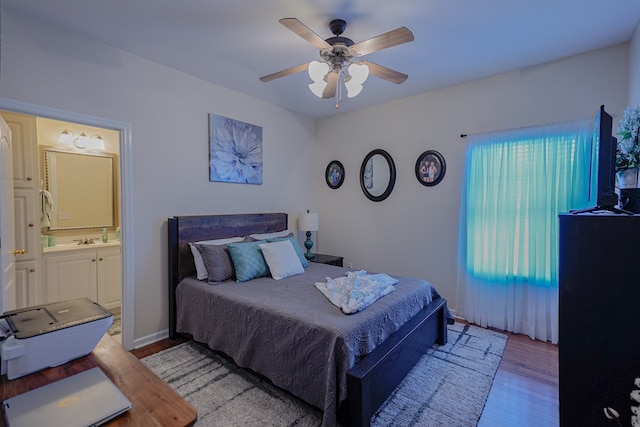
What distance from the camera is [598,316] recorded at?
3.85 feet

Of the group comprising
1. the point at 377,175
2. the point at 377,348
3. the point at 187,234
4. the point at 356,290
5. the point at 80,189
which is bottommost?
the point at 377,348

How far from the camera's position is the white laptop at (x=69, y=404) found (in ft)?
2.45

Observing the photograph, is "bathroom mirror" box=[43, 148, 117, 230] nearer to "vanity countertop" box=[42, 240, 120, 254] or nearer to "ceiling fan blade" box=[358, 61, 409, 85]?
"vanity countertop" box=[42, 240, 120, 254]

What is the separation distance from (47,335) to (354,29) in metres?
2.54

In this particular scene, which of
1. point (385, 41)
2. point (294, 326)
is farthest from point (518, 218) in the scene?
point (294, 326)

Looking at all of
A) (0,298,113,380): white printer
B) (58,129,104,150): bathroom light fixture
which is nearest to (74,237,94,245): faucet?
(58,129,104,150): bathroom light fixture

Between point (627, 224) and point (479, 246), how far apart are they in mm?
2194

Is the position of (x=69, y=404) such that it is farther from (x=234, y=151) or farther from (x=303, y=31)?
(x=234, y=151)

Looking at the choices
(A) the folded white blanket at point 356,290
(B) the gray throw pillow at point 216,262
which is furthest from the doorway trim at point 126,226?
(A) the folded white blanket at point 356,290

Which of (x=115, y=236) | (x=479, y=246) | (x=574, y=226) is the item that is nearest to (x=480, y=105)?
(x=479, y=246)

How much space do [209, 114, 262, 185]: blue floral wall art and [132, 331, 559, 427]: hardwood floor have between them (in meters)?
1.87

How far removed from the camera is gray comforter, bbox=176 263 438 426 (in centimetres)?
174

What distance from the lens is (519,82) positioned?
117 inches

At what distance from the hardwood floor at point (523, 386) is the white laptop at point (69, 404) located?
2032 mm
